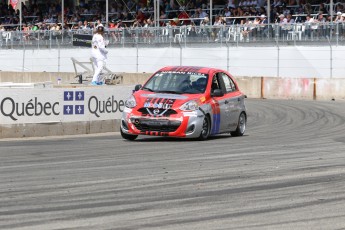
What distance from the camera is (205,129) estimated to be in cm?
1927

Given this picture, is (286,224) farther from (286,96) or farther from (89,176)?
(286,96)

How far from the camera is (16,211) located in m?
9.43

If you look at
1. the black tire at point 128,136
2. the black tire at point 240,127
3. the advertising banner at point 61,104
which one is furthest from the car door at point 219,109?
the advertising banner at point 61,104

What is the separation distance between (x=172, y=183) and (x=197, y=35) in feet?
93.0

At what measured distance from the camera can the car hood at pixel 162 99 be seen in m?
18.9

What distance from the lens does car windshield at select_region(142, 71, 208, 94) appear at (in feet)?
64.3

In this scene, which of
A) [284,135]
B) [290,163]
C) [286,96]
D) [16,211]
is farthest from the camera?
[286,96]

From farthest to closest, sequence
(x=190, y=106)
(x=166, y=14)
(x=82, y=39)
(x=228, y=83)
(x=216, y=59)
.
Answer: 1. (x=166, y=14)
2. (x=82, y=39)
3. (x=216, y=59)
4. (x=228, y=83)
5. (x=190, y=106)

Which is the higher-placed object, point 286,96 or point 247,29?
point 247,29

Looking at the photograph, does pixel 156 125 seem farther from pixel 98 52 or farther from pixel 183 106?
pixel 98 52

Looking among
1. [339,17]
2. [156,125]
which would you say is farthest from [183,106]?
[339,17]

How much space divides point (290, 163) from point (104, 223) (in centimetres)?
604

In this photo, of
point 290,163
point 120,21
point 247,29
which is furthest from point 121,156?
point 120,21

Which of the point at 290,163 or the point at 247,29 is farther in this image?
the point at 247,29
